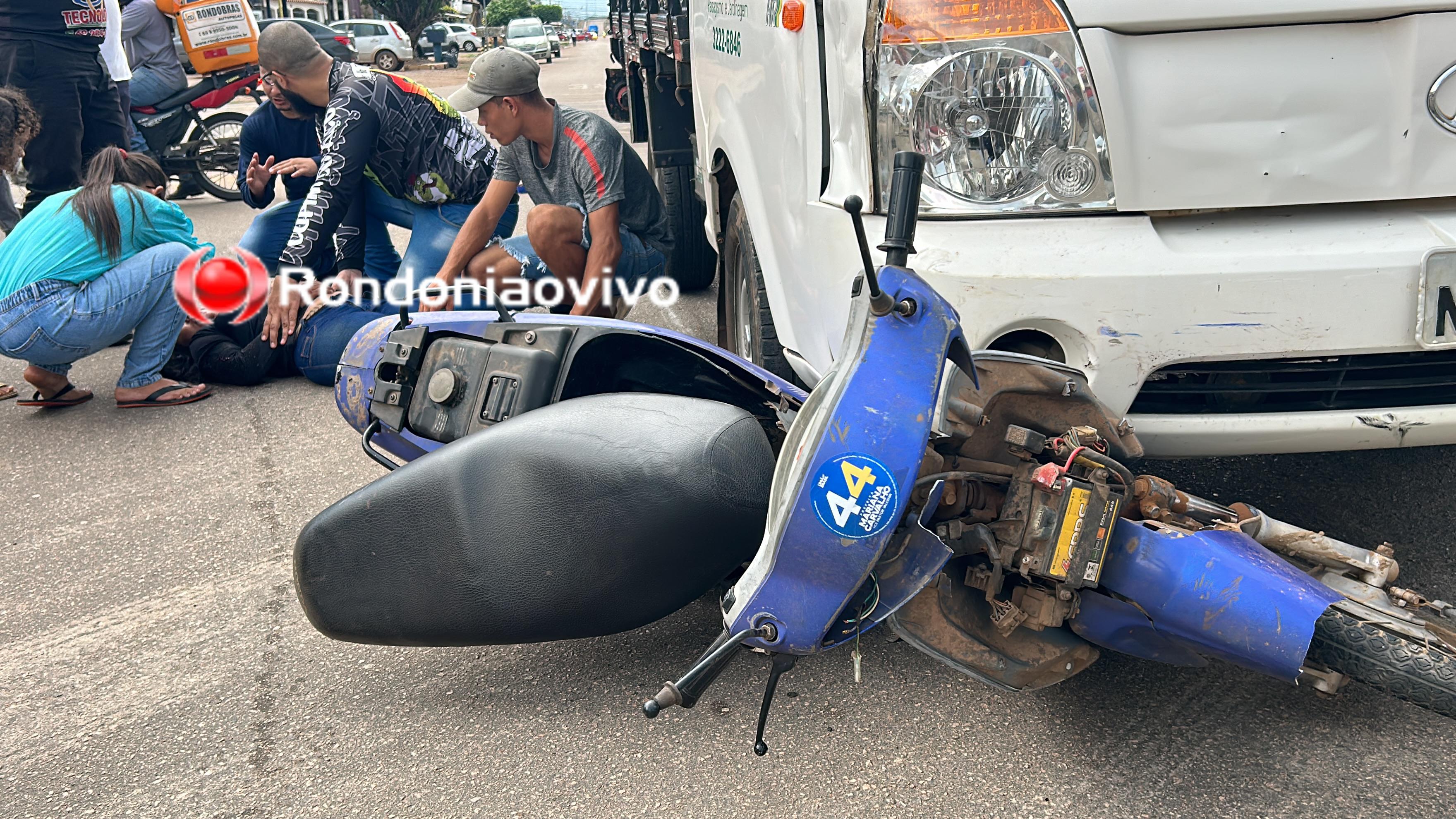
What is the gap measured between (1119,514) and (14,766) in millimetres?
2155

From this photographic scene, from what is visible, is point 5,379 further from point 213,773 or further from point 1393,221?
point 1393,221

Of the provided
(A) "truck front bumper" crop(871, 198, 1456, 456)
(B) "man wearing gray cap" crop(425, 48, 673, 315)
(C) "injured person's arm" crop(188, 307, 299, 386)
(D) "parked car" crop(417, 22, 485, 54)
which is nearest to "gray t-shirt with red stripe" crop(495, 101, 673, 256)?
(B) "man wearing gray cap" crop(425, 48, 673, 315)

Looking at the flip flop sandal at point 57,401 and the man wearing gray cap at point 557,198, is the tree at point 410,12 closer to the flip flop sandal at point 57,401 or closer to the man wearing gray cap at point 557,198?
the flip flop sandal at point 57,401

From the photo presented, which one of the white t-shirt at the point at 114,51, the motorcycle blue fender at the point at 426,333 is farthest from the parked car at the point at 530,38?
the motorcycle blue fender at the point at 426,333

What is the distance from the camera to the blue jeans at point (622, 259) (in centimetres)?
439

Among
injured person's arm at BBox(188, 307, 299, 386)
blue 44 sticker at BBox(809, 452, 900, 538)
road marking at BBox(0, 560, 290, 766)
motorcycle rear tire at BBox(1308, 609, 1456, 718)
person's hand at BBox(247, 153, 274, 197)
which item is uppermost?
blue 44 sticker at BBox(809, 452, 900, 538)

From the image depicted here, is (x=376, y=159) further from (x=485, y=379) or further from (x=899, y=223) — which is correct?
(x=899, y=223)

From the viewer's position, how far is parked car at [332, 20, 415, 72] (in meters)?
32.5

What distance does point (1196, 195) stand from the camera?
1.90 meters

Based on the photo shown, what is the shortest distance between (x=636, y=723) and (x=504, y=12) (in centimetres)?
7136

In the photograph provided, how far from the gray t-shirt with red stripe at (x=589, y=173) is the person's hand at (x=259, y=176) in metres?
1.26

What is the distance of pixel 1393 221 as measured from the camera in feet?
6.19

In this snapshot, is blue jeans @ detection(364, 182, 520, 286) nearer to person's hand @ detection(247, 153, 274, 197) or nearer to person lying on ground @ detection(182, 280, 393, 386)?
person lying on ground @ detection(182, 280, 393, 386)

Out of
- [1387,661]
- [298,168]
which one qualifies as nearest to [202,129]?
→ [298,168]
